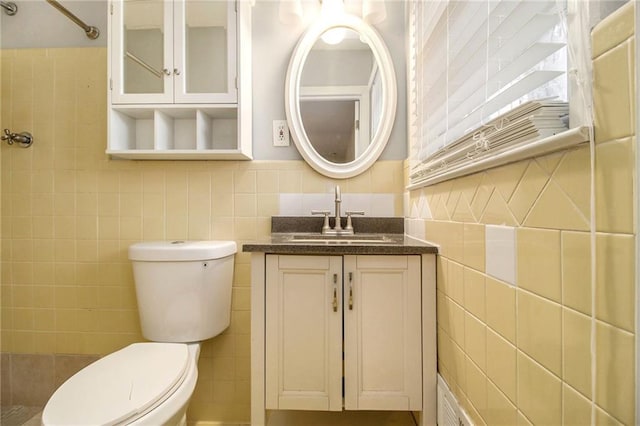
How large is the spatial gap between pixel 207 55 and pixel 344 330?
128 centimetres

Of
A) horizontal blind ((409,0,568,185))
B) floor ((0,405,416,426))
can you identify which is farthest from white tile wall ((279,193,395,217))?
floor ((0,405,416,426))

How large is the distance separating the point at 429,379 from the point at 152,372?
0.91m

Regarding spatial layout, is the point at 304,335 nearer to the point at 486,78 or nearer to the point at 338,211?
the point at 338,211

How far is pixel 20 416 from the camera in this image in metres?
1.43

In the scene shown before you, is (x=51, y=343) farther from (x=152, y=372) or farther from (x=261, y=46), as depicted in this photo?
(x=261, y=46)

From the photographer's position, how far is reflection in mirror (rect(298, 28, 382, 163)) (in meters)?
1.46

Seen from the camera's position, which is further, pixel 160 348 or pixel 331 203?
pixel 331 203

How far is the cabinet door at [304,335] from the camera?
103 centimetres

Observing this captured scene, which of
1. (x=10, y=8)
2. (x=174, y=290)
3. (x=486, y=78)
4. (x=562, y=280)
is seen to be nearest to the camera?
(x=562, y=280)

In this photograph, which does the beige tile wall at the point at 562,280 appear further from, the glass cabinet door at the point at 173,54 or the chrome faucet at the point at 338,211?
the glass cabinet door at the point at 173,54

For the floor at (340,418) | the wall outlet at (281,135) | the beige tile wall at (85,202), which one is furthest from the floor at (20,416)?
the wall outlet at (281,135)

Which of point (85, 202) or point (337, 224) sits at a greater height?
point (85, 202)

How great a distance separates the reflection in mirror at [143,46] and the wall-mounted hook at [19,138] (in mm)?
648

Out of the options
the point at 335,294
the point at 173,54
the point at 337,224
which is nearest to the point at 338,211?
the point at 337,224
